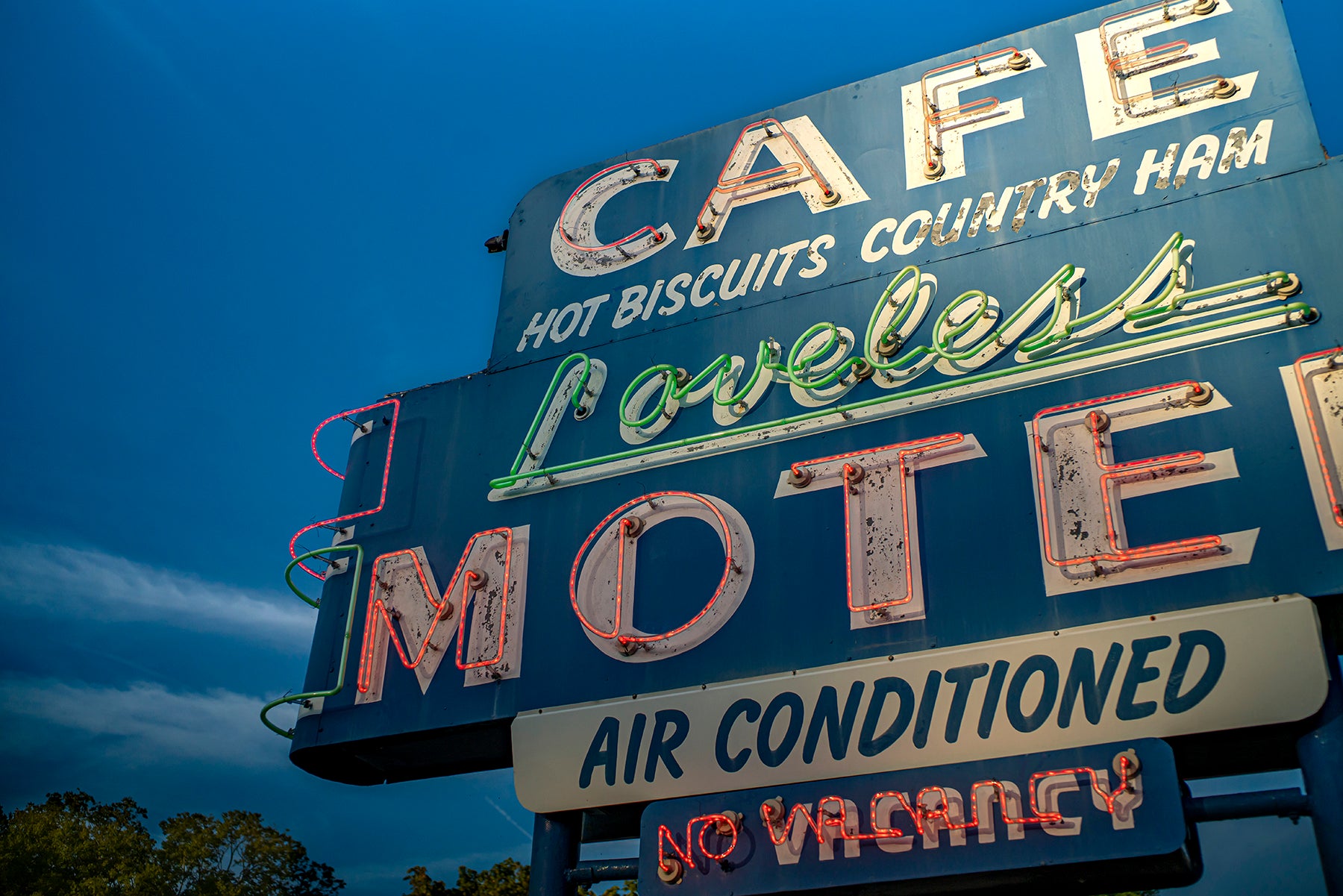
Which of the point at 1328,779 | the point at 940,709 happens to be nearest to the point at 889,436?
the point at 940,709

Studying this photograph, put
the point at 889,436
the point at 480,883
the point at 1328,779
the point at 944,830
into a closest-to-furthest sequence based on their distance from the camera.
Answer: the point at 1328,779 → the point at 944,830 → the point at 889,436 → the point at 480,883

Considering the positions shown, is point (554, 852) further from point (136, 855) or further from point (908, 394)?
point (136, 855)

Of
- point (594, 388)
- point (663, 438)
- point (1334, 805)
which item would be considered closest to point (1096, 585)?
point (1334, 805)

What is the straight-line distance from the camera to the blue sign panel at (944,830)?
680 cm

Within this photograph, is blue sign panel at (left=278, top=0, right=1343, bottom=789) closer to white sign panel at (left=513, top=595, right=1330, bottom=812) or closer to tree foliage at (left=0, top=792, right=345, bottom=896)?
white sign panel at (left=513, top=595, right=1330, bottom=812)

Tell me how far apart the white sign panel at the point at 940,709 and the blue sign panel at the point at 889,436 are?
0.03 metres

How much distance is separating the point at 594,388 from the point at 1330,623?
6.21m

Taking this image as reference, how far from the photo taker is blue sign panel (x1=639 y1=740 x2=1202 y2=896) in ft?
22.3

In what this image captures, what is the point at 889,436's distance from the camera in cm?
908

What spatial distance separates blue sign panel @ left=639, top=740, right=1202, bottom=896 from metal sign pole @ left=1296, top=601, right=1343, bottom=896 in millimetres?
690

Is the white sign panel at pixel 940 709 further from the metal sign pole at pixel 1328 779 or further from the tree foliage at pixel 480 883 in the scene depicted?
the tree foliage at pixel 480 883

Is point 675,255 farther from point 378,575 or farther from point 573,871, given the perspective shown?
point 573,871

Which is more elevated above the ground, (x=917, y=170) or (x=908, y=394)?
(x=917, y=170)

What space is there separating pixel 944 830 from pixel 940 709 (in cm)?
80
